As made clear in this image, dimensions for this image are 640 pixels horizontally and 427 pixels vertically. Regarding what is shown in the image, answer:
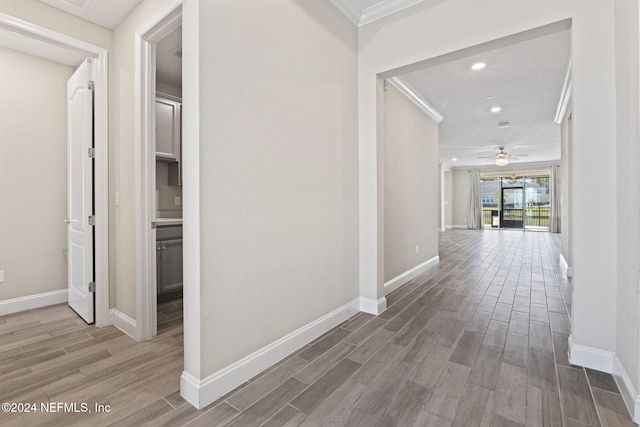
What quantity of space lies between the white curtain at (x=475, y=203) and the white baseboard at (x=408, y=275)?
8614mm

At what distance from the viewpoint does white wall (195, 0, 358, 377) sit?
162 cm

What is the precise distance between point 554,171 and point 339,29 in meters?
12.1

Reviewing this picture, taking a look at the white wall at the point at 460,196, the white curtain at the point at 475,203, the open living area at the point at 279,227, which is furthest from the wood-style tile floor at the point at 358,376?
the white wall at the point at 460,196

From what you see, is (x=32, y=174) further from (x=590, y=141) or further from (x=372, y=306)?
(x=590, y=141)

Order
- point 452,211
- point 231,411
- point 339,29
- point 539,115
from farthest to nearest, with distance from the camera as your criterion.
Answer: point 452,211 → point 539,115 → point 339,29 → point 231,411

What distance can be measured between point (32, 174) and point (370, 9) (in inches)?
153

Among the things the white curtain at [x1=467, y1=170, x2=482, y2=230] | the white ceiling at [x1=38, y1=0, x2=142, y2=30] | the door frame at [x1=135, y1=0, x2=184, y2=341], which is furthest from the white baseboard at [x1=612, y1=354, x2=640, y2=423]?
the white curtain at [x1=467, y1=170, x2=482, y2=230]

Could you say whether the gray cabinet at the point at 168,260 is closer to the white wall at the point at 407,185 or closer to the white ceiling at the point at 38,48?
the white ceiling at the point at 38,48

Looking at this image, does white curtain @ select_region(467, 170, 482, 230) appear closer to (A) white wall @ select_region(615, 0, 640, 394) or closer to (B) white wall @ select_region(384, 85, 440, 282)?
(B) white wall @ select_region(384, 85, 440, 282)

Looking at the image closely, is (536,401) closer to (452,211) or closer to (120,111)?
(120,111)

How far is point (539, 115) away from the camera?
5.44 meters

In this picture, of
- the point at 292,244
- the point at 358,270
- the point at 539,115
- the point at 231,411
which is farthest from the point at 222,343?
the point at 539,115

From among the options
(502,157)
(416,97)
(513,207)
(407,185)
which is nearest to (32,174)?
(407,185)

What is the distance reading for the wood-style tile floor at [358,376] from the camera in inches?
58.4
